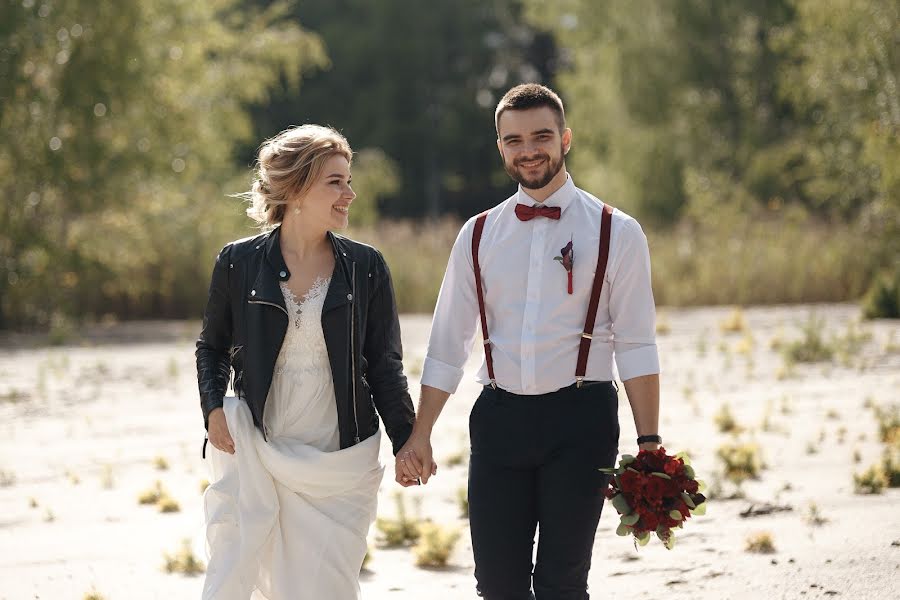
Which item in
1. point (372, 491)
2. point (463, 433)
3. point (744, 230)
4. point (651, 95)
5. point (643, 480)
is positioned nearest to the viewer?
point (643, 480)

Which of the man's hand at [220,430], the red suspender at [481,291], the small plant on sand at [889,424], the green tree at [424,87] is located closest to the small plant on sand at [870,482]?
the small plant on sand at [889,424]

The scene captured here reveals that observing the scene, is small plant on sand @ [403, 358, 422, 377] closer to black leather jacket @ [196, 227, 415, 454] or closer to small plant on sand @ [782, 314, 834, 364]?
small plant on sand @ [782, 314, 834, 364]

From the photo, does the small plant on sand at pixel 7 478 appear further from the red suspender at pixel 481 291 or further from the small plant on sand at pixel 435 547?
the red suspender at pixel 481 291

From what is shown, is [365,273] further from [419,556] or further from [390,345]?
[419,556]

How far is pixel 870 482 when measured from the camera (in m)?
6.85

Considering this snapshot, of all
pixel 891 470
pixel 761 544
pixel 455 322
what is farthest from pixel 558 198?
pixel 891 470

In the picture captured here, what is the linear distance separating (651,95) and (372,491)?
30639 mm

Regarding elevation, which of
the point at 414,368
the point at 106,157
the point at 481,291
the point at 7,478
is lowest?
the point at 7,478

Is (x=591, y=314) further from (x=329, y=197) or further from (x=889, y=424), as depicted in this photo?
(x=889, y=424)

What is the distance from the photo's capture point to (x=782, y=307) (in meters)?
20.1

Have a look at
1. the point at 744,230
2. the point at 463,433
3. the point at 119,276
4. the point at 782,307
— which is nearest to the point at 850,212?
the point at 744,230

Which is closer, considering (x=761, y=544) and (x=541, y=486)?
(x=541, y=486)

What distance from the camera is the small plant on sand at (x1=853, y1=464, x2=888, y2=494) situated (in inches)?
270

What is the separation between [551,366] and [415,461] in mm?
582
